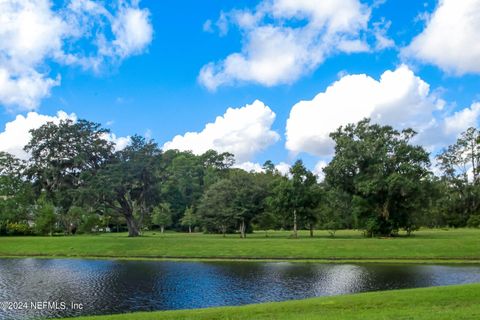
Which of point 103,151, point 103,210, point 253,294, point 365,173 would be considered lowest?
point 253,294

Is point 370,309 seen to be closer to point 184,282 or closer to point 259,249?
point 184,282

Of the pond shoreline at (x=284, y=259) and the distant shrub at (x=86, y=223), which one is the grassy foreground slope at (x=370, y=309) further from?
the distant shrub at (x=86, y=223)

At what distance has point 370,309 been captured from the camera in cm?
1755

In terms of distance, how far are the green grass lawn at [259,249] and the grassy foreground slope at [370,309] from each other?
27.0 m

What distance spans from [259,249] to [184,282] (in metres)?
20.7

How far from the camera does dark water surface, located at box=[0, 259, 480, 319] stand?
24797 millimetres

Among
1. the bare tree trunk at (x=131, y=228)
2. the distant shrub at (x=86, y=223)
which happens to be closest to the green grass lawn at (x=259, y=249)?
the bare tree trunk at (x=131, y=228)

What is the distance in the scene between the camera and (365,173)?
68000mm

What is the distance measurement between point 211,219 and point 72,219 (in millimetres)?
25299

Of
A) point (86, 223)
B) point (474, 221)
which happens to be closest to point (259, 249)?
point (86, 223)

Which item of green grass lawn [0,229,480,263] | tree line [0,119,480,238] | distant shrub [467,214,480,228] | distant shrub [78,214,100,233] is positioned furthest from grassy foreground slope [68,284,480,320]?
distant shrub [467,214,480,228]

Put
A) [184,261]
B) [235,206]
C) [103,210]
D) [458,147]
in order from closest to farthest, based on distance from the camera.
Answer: [184,261] < [235,206] < [103,210] < [458,147]

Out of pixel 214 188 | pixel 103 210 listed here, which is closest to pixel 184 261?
pixel 214 188

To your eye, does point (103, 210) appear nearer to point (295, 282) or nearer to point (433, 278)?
point (295, 282)
